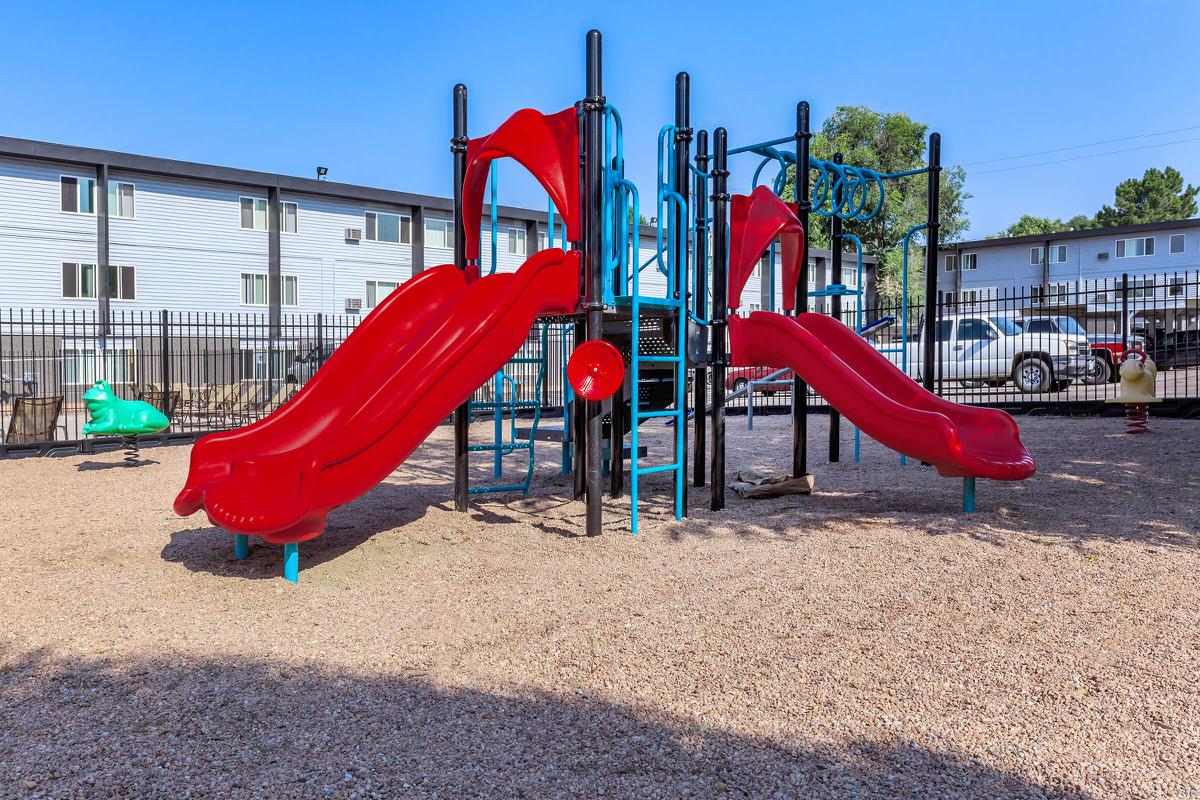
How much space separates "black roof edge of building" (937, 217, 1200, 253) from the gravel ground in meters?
38.9

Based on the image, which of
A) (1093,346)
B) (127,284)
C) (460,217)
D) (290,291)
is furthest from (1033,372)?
(127,284)

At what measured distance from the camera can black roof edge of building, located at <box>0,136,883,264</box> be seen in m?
23.1

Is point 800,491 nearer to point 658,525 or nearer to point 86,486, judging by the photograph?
point 658,525

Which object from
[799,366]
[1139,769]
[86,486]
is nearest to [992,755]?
[1139,769]

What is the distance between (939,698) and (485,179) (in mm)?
5525

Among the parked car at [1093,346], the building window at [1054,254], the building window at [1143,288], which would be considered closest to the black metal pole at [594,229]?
the building window at [1143,288]

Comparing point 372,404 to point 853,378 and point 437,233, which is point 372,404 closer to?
point 853,378

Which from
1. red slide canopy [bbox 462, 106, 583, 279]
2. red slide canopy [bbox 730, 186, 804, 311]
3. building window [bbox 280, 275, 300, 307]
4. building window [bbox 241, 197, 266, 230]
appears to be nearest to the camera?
red slide canopy [bbox 462, 106, 583, 279]

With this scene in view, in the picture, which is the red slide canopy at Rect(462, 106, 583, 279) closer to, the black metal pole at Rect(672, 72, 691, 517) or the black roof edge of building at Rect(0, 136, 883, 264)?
the black metal pole at Rect(672, 72, 691, 517)

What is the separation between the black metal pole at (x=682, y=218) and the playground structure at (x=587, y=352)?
0.06 ft

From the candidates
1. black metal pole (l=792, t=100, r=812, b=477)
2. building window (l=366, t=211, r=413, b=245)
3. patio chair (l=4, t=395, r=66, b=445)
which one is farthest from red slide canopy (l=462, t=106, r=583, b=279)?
building window (l=366, t=211, r=413, b=245)

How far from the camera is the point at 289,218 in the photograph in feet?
90.8

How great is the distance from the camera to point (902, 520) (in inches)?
273

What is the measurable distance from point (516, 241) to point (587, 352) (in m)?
26.0
